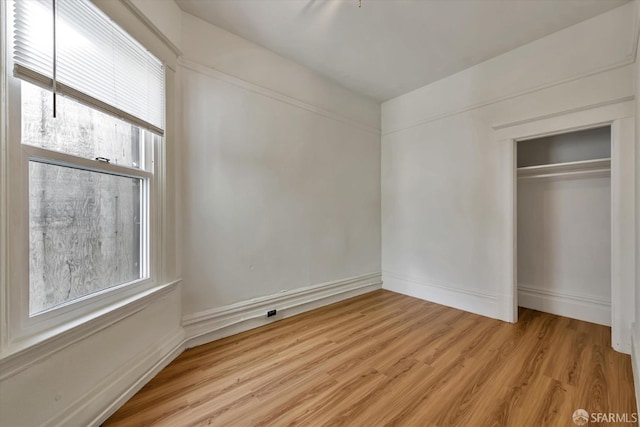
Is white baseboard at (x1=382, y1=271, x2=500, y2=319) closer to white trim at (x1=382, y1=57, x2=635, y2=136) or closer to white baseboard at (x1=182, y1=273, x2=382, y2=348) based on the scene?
white baseboard at (x1=182, y1=273, x2=382, y2=348)

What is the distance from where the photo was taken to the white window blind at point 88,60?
1169 millimetres

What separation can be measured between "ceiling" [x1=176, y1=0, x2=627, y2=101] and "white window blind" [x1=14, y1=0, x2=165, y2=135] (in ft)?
2.81

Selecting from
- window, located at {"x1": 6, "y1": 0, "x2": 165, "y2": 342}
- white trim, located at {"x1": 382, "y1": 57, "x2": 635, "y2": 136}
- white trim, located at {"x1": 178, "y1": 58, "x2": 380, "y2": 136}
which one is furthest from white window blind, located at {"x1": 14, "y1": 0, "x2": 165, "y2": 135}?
white trim, located at {"x1": 382, "y1": 57, "x2": 635, "y2": 136}

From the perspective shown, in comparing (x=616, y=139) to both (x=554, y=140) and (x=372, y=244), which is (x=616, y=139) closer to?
(x=554, y=140)

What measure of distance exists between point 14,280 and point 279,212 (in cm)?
198

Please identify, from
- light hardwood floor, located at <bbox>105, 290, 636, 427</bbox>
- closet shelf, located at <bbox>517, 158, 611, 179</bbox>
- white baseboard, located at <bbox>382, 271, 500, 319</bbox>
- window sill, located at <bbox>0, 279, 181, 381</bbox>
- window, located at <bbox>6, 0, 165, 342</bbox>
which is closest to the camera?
window sill, located at <bbox>0, 279, 181, 381</bbox>

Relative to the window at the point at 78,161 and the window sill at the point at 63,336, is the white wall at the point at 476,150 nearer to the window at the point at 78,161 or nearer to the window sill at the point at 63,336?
the window at the point at 78,161

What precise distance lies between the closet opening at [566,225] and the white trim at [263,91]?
229cm

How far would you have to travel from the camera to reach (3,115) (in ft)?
3.52

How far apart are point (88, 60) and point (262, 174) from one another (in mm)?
1527

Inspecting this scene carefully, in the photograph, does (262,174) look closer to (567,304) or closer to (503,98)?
(503,98)

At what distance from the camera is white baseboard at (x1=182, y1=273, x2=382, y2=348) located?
2.30 m

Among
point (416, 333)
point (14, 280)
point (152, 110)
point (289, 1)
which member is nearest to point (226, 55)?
point (289, 1)

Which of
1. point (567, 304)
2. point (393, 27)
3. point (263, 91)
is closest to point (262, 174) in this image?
point (263, 91)
